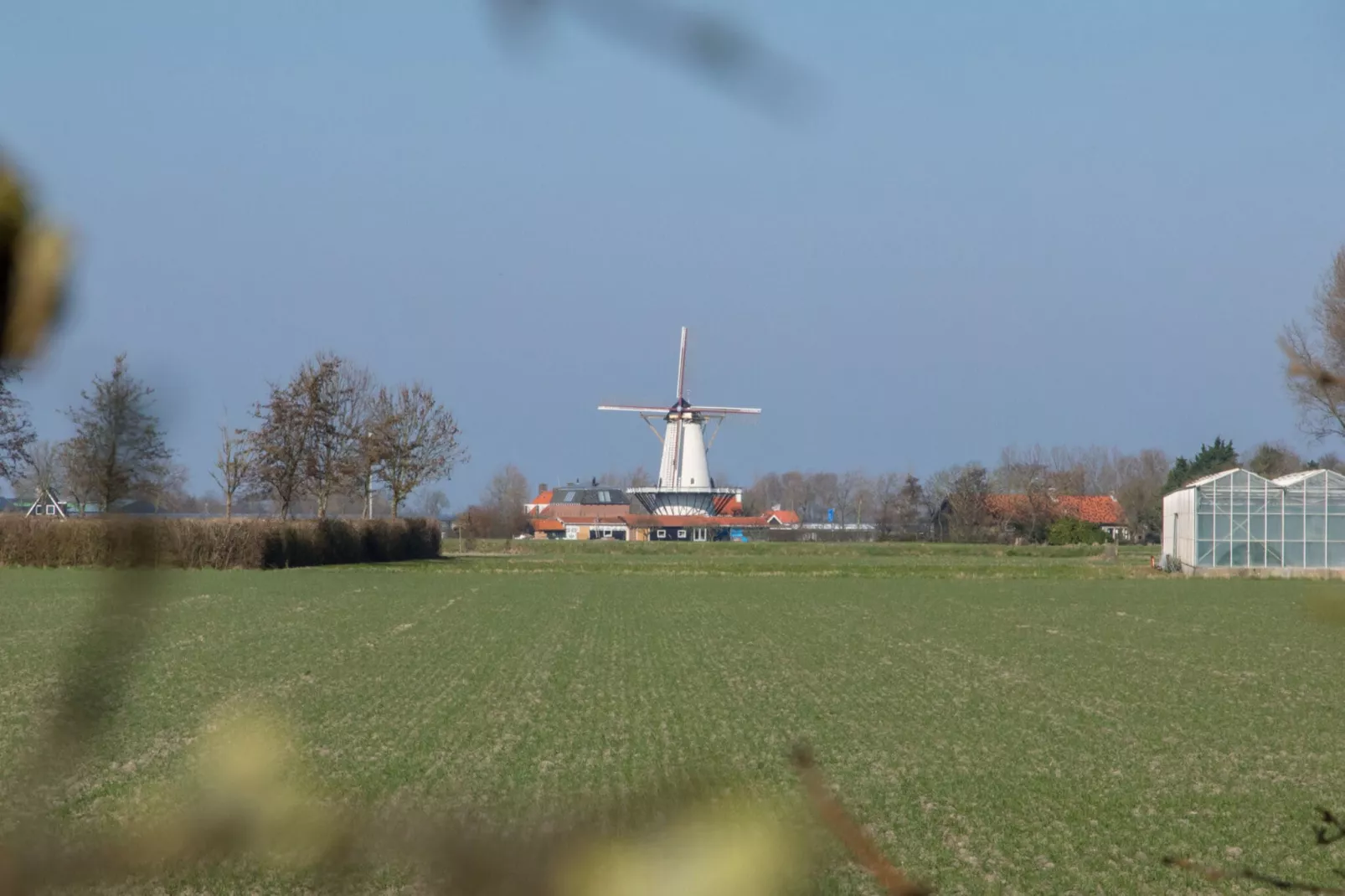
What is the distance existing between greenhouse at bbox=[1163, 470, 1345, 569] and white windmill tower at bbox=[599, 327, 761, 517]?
41796 mm

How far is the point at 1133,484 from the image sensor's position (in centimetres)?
6488

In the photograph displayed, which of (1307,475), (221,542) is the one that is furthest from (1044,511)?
(221,542)

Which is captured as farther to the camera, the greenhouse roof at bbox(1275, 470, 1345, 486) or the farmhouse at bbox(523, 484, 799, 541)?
the farmhouse at bbox(523, 484, 799, 541)

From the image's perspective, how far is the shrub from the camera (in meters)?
92.7

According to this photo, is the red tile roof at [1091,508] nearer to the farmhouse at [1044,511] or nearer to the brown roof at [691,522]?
the farmhouse at [1044,511]

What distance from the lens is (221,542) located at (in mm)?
2074

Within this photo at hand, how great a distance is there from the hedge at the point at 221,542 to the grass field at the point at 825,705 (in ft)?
0.08

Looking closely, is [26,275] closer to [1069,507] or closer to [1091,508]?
[1069,507]

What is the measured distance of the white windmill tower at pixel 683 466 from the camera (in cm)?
9006

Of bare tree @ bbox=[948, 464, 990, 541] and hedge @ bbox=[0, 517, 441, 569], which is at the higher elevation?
bare tree @ bbox=[948, 464, 990, 541]

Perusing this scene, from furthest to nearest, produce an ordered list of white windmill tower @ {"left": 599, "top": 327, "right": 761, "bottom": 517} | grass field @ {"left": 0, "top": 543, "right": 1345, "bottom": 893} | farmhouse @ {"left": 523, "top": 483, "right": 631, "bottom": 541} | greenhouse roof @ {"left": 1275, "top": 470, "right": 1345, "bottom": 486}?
farmhouse @ {"left": 523, "top": 483, "right": 631, "bottom": 541} < white windmill tower @ {"left": 599, "top": 327, "right": 761, "bottom": 517} < grass field @ {"left": 0, "top": 543, "right": 1345, "bottom": 893} < greenhouse roof @ {"left": 1275, "top": 470, "right": 1345, "bottom": 486}

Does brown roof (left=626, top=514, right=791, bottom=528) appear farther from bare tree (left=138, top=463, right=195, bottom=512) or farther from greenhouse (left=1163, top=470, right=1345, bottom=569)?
bare tree (left=138, top=463, right=195, bottom=512)

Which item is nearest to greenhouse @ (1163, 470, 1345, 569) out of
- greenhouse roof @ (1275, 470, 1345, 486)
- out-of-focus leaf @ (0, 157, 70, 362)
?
greenhouse roof @ (1275, 470, 1345, 486)

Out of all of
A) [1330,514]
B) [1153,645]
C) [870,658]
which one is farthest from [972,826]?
[1330,514]
